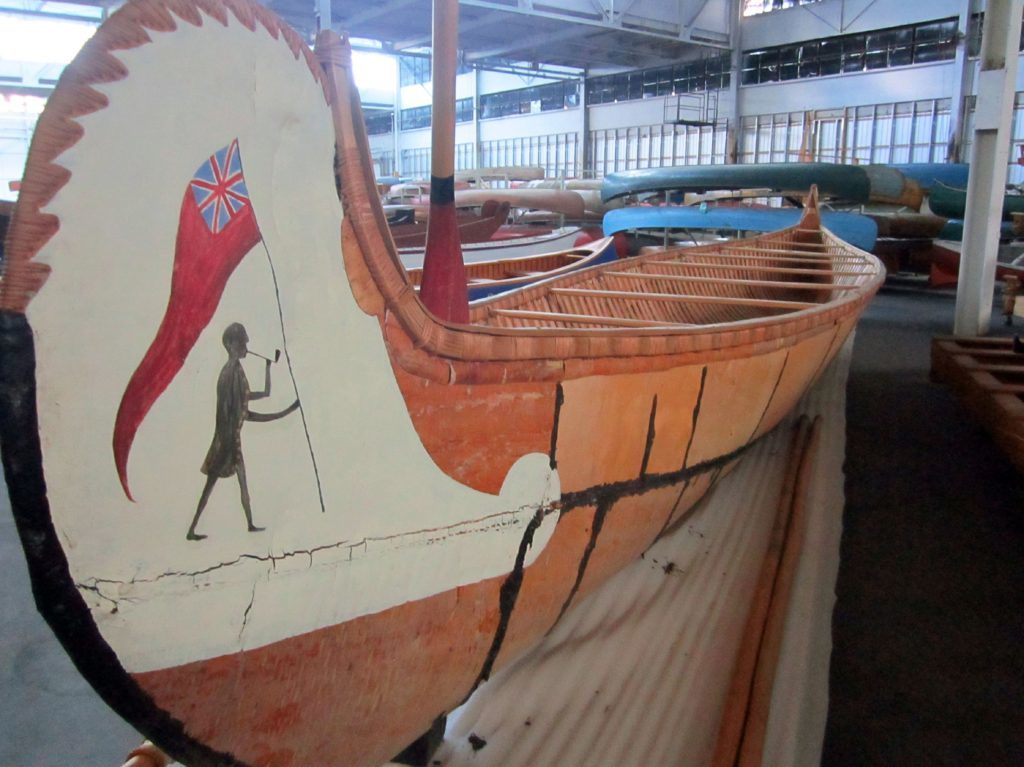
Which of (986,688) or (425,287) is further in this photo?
(986,688)

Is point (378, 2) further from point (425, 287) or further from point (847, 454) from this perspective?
point (425, 287)

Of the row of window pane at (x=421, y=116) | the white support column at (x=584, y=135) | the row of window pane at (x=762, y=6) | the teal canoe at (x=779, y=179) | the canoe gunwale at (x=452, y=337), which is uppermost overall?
the row of window pane at (x=762, y=6)

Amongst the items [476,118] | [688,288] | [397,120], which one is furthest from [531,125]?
[688,288]

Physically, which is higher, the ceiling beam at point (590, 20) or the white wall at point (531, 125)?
the ceiling beam at point (590, 20)

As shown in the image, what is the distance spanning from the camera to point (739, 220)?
7484 mm

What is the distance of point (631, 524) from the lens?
1466 mm

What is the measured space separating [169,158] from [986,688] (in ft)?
5.96

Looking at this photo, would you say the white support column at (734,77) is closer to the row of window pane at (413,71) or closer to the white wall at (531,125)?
the white wall at (531,125)

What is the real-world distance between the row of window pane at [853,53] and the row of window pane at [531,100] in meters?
5.05

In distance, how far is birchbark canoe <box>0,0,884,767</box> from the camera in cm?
67

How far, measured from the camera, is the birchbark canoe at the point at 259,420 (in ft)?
2.20

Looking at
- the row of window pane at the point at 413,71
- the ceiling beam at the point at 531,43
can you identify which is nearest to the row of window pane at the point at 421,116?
the row of window pane at the point at 413,71

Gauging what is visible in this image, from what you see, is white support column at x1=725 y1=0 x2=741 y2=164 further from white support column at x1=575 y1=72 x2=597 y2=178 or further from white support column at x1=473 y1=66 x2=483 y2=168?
white support column at x1=473 y1=66 x2=483 y2=168

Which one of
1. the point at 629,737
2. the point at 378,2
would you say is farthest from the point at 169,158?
the point at 378,2
